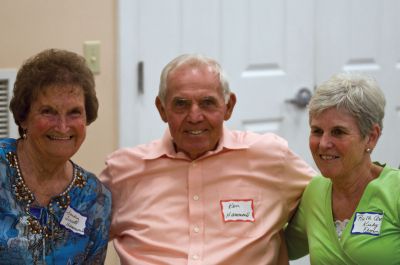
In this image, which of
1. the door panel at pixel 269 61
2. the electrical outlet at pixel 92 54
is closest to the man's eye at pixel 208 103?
the electrical outlet at pixel 92 54

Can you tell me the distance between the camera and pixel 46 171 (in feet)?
8.41

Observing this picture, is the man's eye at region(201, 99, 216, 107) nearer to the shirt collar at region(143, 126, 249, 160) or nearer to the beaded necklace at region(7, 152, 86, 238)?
the shirt collar at region(143, 126, 249, 160)

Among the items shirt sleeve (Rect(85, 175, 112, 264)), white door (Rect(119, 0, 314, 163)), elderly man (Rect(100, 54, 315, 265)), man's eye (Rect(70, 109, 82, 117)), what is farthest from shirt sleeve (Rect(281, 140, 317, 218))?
white door (Rect(119, 0, 314, 163))

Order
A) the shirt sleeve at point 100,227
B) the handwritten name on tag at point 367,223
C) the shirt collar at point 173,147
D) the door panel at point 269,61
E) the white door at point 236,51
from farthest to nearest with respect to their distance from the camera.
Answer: the door panel at point 269,61 → the white door at point 236,51 → the shirt collar at point 173,147 → the shirt sleeve at point 100,227 → the handwritten name on tag at point 367,223

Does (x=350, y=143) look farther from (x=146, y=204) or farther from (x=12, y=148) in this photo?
(x=12, y=148)

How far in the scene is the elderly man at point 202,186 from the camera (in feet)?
8.84

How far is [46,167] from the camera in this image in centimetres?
255

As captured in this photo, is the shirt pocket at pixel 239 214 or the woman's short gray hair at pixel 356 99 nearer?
the woman's short gray hair at pixel 356 99

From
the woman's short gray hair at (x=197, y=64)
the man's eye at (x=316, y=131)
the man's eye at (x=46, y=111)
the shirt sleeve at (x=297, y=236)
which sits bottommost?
the shirt sleeve at (x=297, y=236)

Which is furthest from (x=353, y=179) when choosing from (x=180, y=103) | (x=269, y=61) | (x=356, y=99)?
(x=269, y=61)

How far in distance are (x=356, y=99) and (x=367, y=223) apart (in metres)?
0.38

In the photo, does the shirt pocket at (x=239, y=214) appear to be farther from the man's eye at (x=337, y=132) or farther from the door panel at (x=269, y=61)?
the door panel at (x=269, y=61)

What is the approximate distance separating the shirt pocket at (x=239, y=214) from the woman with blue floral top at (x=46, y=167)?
444mm

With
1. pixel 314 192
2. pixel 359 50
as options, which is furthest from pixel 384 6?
pixel 314 192
